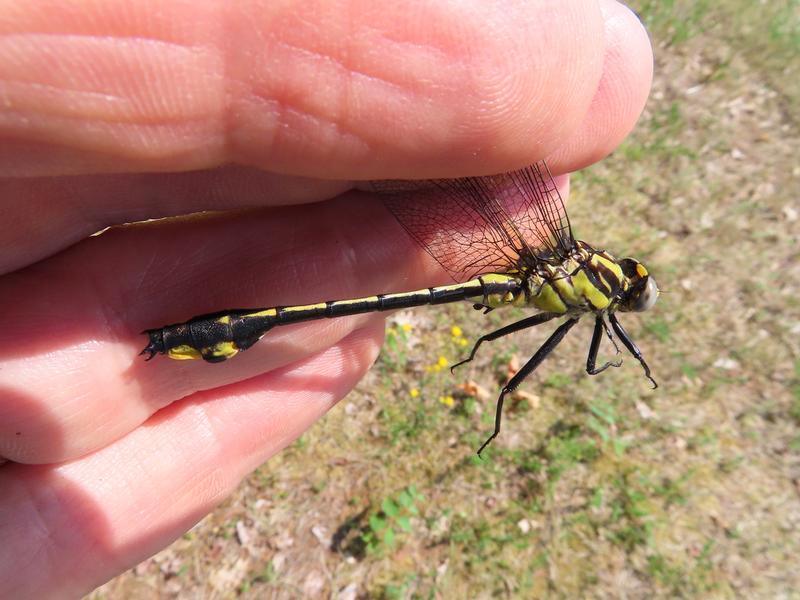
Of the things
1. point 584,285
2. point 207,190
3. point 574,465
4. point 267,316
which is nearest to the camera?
point 207,190

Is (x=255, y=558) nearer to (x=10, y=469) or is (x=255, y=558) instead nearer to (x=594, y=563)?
(x=10, y=469)

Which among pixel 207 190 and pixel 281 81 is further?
pixel 207 190

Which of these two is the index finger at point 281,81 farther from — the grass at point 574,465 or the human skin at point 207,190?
the grass at point 574,465

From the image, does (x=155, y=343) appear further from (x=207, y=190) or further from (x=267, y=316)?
(x=207, y=190)

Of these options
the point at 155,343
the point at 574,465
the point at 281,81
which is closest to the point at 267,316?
the point at 155,343

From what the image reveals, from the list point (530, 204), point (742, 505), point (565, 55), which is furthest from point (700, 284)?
point (565, 55)

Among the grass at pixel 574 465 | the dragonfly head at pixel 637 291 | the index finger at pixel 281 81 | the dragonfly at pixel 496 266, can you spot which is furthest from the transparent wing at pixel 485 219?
the grass at pixel 574 465

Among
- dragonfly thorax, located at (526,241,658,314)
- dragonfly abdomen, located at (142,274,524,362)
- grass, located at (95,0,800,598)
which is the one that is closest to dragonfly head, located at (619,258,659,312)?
dragonfly thorax, located at (526,241,658,314)
